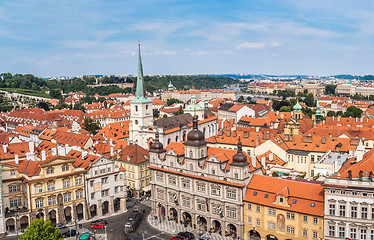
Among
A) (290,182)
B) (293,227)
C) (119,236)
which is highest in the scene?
(290,182)

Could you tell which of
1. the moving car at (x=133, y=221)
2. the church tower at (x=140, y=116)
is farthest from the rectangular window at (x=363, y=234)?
the church tower at (x=140, y=116)

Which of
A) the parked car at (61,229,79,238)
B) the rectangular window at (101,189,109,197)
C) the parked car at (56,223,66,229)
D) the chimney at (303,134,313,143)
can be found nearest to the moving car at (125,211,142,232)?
the rectangular window at (101,189,109,197)

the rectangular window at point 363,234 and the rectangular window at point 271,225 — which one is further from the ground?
the rectangular window at point 363,234

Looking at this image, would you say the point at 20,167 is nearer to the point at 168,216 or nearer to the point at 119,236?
the point at 119,236

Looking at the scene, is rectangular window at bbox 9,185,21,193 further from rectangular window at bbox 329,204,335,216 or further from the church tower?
rectangular window at bbox 329,204,335,216

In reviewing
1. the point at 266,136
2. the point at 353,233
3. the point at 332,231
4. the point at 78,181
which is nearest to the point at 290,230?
the point at 332,231

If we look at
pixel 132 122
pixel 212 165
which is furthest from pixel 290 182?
pixel 132 122

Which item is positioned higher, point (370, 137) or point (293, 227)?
point (370, 137)

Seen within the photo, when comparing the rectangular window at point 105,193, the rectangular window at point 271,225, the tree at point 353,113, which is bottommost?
the rectangular window at point 271,225

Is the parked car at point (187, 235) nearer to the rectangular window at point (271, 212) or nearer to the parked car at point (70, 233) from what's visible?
the rectangular window at point (271, 212)
